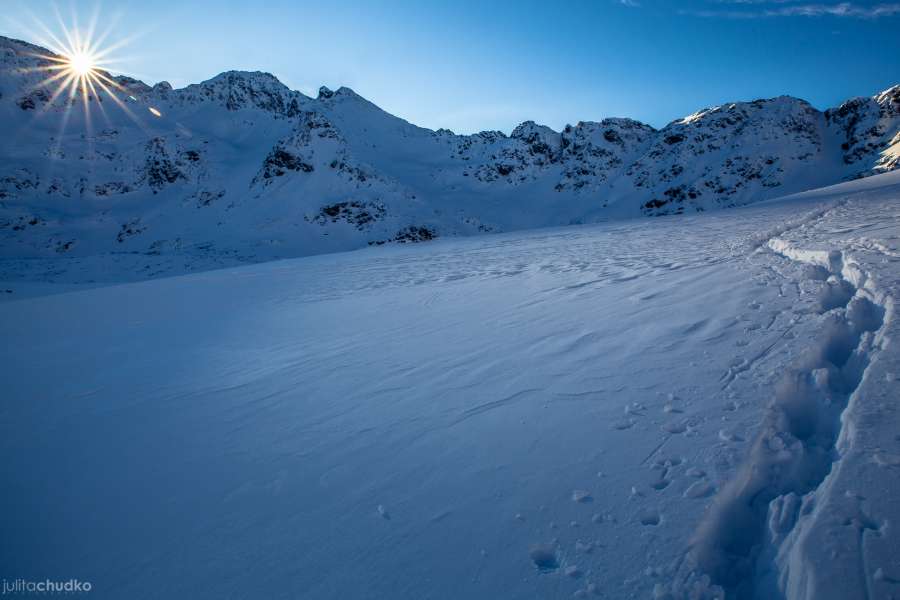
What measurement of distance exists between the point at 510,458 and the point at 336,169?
184 feet

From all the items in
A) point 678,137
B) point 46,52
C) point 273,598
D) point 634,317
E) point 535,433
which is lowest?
point 273,598

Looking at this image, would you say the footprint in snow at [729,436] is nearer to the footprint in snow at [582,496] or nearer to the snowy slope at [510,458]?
the snowy slope at [510,458]

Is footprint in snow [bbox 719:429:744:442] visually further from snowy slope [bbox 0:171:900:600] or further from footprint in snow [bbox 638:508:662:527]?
footprint in snow [bbox 638:508:662:527]

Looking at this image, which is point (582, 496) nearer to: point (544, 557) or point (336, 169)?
point (544, 557)

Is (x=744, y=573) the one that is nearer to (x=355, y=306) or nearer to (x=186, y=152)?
(x=355, y=306)

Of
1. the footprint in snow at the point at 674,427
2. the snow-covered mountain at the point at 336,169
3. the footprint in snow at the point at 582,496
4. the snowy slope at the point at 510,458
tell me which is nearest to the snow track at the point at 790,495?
the snowy slope at the point at 510,458

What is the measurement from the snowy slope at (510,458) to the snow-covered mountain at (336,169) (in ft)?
106

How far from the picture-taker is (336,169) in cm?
5300

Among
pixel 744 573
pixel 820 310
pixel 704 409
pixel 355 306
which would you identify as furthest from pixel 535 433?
pixel 355 306

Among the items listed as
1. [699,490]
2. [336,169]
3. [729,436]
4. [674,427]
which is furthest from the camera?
[336,169]

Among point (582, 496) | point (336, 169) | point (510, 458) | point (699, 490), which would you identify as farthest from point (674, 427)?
point (336, 169)

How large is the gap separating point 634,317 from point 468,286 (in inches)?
185

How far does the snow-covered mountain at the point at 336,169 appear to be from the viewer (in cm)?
4516

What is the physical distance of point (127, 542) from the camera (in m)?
2.26
